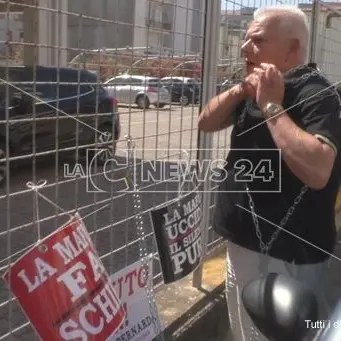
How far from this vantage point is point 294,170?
1.84 meters

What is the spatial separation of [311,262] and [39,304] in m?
1.04

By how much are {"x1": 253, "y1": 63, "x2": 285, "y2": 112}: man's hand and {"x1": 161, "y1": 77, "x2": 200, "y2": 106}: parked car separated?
1.11 meters

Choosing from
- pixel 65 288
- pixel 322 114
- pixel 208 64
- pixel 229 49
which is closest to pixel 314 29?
pixel 229 49

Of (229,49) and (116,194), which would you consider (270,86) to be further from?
(229,49)

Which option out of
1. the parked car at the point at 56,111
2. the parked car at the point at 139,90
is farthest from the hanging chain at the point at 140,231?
the parked car at the point at 139,90

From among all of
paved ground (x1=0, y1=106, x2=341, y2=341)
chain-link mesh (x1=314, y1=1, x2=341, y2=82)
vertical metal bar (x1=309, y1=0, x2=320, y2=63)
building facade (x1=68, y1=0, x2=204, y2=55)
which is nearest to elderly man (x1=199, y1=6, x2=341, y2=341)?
paved ground (x1=0, y1=106, x2=341, y2=341)

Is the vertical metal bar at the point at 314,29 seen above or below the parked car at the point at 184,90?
above

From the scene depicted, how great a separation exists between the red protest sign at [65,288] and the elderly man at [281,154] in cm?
60

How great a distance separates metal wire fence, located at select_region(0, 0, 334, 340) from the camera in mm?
2105

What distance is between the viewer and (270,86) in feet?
6.12

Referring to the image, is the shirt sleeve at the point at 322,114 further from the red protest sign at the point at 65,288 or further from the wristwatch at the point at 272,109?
the red protest sign at the point at 65,288

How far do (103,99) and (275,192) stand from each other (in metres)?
0.90

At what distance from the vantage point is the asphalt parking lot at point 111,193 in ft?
8.20

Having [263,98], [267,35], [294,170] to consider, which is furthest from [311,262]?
[267,35]
